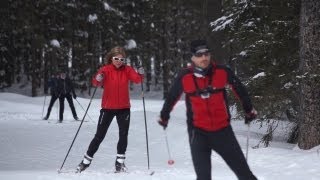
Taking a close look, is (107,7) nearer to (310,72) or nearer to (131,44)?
(131,44)

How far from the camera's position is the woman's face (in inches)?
345

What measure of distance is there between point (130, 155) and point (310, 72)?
4482 millimetres

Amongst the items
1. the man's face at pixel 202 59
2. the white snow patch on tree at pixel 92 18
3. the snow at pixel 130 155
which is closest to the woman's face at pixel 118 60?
the snow at pixel 130 155

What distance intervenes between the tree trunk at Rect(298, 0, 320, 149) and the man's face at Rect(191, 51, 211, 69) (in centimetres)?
432

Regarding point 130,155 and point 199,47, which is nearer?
point 199,47

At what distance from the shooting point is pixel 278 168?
885cm

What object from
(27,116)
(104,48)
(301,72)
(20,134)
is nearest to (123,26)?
(104,48)

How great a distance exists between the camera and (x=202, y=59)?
18.6 feet

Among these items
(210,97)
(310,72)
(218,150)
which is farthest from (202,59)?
(310,72)

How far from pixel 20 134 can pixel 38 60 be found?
93.7 ft

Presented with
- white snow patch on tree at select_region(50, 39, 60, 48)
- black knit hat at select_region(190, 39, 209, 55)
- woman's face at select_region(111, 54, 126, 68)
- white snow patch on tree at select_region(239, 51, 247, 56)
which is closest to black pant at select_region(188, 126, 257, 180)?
black knit hat at select_region(190, 39, 209, 55)

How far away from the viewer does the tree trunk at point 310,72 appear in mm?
9398

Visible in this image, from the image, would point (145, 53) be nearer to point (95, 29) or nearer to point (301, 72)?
point (95, 29)

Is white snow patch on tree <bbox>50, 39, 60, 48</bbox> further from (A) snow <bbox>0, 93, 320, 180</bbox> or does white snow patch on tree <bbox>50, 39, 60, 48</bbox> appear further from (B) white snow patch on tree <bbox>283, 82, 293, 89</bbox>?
(B) white snow patch on tree <bbox>283, 82, 293, 89</bbox>
